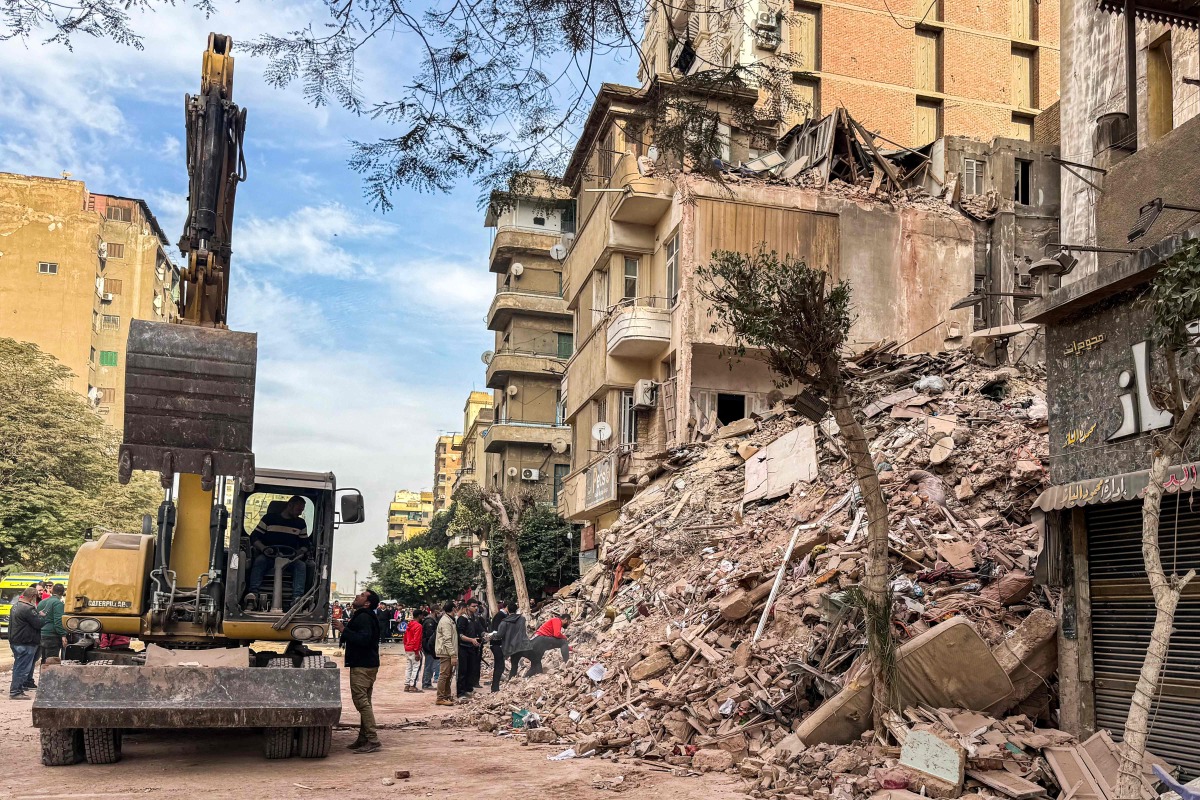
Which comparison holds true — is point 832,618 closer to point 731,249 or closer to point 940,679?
point 940,679

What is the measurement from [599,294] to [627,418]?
14.2 ft

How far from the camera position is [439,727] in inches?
600

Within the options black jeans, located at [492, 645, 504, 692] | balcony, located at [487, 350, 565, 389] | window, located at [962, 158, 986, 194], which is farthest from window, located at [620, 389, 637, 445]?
balcony, located at [487, 350, 565, 389]

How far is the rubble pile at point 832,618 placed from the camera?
10078 mm

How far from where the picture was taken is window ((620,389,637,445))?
2963 cm

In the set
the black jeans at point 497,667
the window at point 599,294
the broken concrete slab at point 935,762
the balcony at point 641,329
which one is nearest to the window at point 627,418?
the balcony at point 641,329

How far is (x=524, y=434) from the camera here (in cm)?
5156

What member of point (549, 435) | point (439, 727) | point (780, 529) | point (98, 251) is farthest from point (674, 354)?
point (98, 251)

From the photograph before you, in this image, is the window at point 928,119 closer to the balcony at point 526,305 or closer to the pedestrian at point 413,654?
the balcony at point 526,305

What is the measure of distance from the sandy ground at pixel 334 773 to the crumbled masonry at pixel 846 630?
2.16ft

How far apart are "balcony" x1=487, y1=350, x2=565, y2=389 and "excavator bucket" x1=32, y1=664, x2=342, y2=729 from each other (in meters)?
43.1

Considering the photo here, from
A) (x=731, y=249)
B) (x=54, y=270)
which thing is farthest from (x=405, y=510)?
(x=731, y=249)

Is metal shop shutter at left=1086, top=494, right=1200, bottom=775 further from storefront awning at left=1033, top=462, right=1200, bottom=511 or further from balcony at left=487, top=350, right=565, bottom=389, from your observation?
balcony at left=487, top=350, right=565, bottom=389

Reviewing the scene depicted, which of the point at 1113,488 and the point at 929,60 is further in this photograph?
the point at 929,60
